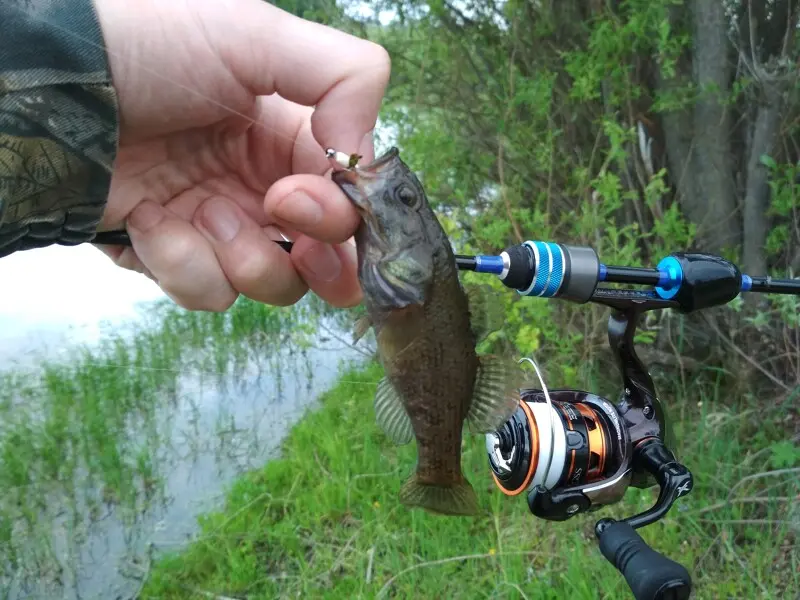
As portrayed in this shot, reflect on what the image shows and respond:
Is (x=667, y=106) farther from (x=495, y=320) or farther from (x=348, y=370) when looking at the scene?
(x=348, y=370)

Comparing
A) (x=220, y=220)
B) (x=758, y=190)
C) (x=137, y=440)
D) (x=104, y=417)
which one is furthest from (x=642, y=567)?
(x=104, y=417)

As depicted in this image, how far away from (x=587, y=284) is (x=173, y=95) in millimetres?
1215

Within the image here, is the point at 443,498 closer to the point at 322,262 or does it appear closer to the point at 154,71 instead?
the point at 322,262

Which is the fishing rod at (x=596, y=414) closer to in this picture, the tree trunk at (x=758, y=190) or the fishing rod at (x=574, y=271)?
the fishing rod at (x=574, y=271)

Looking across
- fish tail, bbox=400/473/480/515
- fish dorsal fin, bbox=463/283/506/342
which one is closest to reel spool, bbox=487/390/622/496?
fish tail, bbox=400/473/480/515

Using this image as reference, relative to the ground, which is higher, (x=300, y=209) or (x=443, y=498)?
(x=300, y=209)

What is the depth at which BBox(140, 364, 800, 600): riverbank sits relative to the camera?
2.96 meters

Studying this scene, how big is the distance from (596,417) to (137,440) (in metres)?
3.86

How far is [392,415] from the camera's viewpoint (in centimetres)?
190

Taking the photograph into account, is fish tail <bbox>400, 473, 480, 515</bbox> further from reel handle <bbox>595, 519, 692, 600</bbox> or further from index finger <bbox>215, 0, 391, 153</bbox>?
index finger <bbox>215, 0, 391, 153</bbox>

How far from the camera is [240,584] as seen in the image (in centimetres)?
352

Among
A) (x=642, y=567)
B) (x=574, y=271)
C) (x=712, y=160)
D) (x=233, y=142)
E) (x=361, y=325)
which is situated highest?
(x=712, y=160)

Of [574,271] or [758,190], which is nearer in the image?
[574,271]

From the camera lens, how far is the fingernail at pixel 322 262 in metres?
2.11
